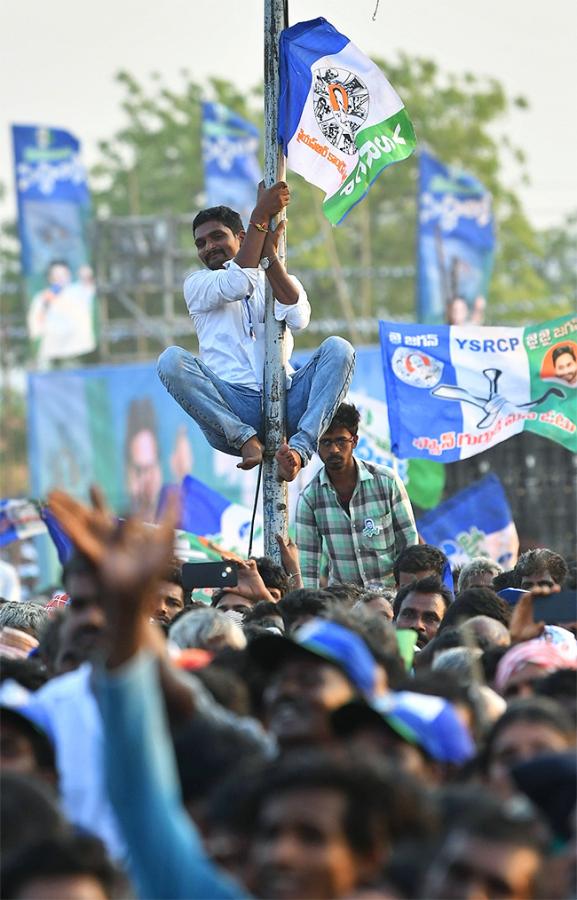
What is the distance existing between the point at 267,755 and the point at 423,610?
3.47m

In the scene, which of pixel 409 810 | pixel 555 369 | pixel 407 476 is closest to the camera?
pixel 409 810

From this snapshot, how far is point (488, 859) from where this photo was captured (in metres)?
4.07

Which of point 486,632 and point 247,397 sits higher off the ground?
point 247,397

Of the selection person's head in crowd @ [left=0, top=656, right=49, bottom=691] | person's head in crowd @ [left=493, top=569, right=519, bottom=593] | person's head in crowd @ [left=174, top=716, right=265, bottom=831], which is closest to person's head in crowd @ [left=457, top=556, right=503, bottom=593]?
person's head in crowd @ [left=493, top=569, right=519, bottom=593]

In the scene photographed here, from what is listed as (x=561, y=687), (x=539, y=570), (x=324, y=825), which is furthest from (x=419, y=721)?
(x=539, y=570)

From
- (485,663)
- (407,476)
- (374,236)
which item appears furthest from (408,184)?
(485,663)

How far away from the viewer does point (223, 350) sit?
10.1 metres

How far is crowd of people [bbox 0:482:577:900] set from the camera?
4.11 m

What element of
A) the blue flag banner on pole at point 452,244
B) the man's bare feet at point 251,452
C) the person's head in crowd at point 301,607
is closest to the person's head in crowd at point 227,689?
the person's head in crowd at point 301,607

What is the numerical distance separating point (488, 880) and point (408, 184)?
51499mm

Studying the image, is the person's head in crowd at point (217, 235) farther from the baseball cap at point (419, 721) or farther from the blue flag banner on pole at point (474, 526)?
the baseball cap at point (419, 721)

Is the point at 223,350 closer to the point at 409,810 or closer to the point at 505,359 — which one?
the point at 505,359

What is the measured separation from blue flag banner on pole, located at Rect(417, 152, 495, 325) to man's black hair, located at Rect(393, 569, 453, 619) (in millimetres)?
22332

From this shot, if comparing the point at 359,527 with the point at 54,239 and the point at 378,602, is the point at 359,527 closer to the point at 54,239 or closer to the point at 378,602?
the point at 378,602
